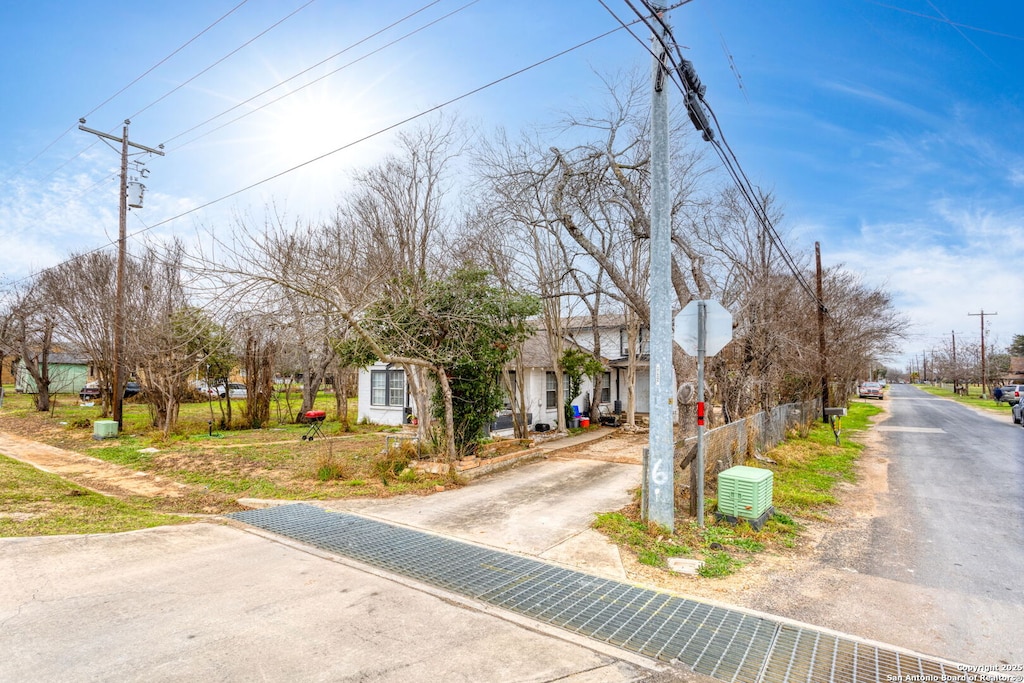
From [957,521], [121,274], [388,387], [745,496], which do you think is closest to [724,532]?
[745,496]

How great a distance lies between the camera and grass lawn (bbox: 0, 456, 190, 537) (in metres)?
6.05

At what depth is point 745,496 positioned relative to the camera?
6188 mm

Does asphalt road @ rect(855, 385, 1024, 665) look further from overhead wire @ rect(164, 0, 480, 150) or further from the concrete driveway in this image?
overhead wire @ rect(164, 0, 480, 150)

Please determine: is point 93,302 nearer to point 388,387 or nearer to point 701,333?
point 388,387

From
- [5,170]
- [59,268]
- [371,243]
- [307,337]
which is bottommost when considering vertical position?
[307,337]

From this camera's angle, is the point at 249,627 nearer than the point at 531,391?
Yes

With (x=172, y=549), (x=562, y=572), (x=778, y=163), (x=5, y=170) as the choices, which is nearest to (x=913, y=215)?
(x=778, y=163)

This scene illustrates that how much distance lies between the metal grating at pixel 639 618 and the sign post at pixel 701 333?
6.61ft

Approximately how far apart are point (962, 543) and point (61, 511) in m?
11.1

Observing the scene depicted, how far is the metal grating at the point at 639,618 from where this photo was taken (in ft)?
10.8

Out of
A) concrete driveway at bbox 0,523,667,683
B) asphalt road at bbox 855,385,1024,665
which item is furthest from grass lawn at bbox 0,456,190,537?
asphalt road at bbox 855,385,1024,665

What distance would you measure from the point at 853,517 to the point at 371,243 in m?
9.66

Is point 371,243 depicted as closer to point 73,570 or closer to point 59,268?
point 73,570

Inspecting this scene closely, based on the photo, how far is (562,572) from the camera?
4.93 m
